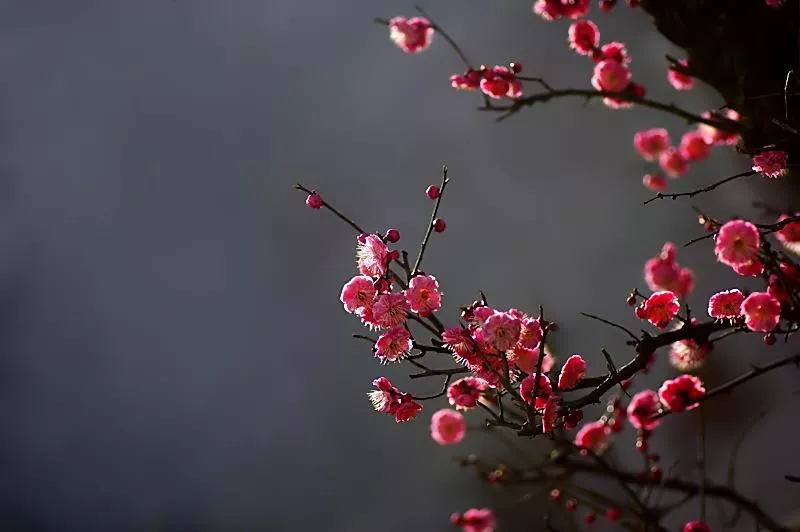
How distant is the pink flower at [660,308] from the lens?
1502 mm

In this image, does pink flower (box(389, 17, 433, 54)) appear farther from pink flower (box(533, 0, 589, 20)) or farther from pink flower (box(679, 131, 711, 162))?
pink flower (box(679, 131, 711, 162))

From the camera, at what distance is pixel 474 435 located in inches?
100

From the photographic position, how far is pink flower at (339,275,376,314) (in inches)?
54.3

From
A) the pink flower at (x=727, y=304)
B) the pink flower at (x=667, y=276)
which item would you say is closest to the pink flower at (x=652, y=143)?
the pink flower at (x=667, y=276)

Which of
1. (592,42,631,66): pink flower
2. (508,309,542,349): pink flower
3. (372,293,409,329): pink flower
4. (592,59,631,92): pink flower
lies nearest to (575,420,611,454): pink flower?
(508,309,542,349): pink flower

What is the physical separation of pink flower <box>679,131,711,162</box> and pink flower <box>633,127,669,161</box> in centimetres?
7

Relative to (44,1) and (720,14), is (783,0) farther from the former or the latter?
(44,1)

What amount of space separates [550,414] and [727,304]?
1.69 ft

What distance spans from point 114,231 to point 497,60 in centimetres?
185

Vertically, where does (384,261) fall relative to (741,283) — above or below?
below

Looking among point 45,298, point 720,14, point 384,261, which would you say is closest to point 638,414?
point 384,261

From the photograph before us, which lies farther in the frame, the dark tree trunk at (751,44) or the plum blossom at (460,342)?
the dark tree trunk at (751,44)

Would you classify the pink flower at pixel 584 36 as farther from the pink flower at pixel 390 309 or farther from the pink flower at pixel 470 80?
the pink flower at pixel 390 309

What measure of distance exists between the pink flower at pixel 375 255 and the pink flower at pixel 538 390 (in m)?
0.37
